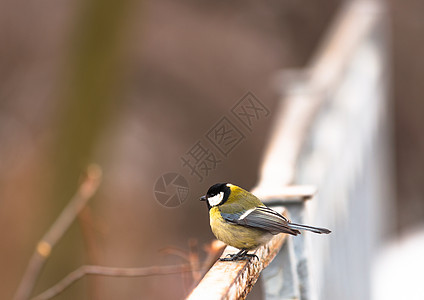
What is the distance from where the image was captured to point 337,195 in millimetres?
3826

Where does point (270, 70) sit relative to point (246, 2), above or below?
below

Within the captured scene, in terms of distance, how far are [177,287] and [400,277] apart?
231cm

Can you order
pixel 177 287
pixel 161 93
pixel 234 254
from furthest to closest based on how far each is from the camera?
pixel 161 93, pixel 177 287, pixel 234 254

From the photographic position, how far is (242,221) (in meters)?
2.30

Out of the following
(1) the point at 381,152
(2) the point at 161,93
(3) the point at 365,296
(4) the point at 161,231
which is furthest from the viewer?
(2) the point at 161,93

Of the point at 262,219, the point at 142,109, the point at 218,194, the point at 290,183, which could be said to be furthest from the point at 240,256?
the point at 142,109

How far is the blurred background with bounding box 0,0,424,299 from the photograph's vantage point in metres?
6.25

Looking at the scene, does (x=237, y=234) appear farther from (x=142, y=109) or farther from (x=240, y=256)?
(x=142, y=109)

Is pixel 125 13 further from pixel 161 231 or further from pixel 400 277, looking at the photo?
pixel 161 231

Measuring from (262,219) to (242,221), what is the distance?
8cm

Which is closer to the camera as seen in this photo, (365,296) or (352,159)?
(352,159)

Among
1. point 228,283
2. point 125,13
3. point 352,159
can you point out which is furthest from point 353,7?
point 228,283

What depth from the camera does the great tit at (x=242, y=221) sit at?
2.20 metres

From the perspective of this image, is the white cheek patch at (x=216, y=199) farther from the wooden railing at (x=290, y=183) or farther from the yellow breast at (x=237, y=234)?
the wooden railing at (x=290, y=183)
